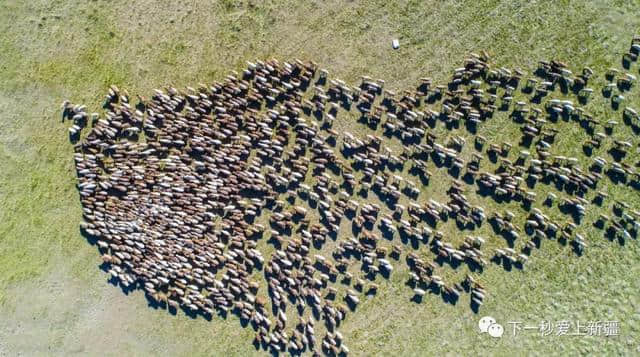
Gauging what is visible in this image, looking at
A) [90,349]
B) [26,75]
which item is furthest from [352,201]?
[26,75]

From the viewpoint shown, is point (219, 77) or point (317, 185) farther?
point (219, 77)

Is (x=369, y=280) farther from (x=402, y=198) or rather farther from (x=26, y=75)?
(x=26, y=75)

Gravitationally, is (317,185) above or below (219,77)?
below

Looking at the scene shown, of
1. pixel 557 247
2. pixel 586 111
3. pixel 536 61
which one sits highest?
pixel 536 61
